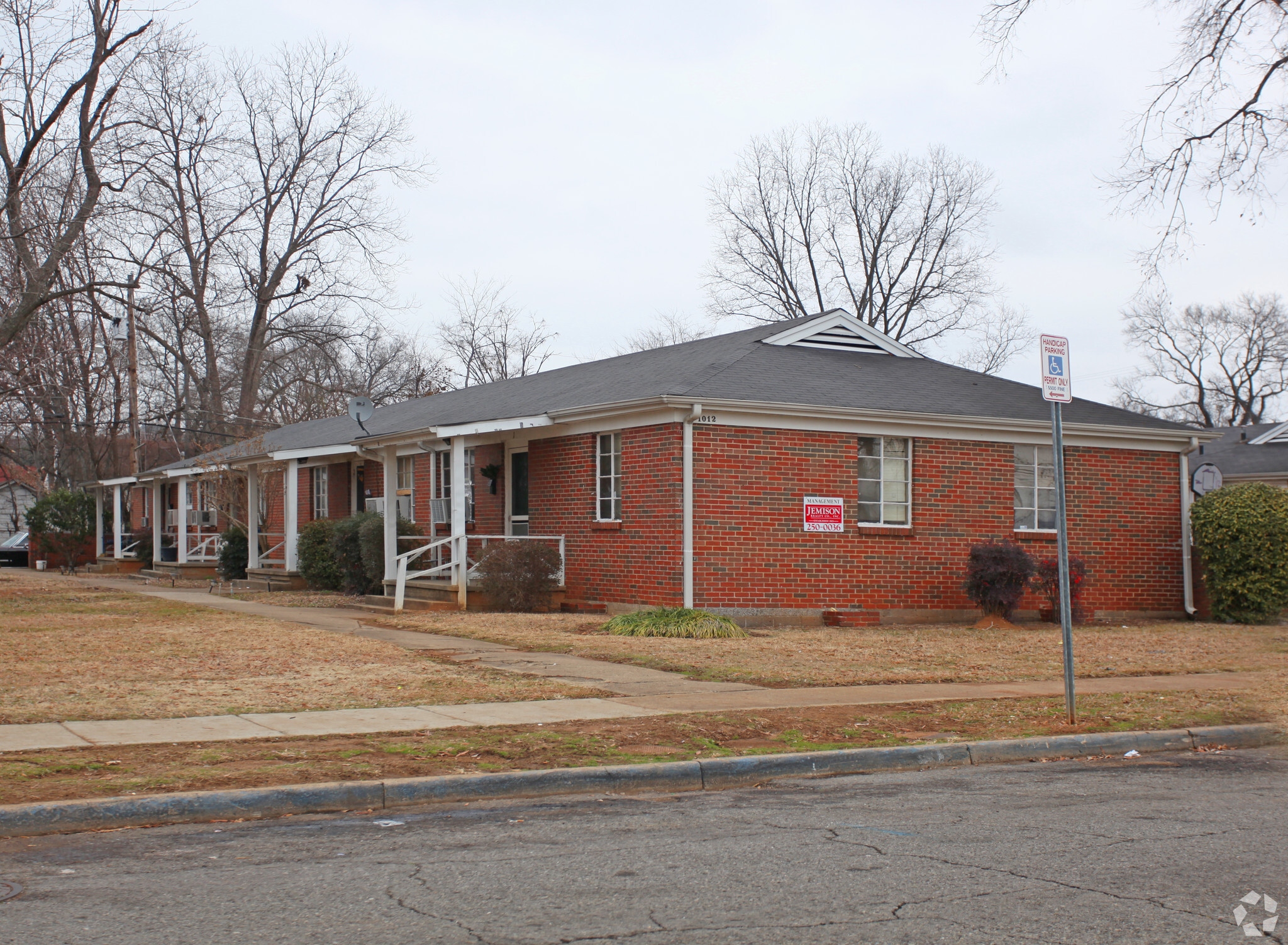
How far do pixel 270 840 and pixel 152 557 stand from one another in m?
32.1

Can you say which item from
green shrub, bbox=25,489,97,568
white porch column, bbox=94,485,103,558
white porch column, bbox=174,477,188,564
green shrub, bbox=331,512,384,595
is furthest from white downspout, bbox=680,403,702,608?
green shrub, bbox=25,489,97,568

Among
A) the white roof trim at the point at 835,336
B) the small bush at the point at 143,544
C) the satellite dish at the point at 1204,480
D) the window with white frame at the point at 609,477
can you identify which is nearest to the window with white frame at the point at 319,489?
the small bush at the point at 143,544

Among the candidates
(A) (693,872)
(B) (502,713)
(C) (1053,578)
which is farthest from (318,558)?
(A) (693,872)

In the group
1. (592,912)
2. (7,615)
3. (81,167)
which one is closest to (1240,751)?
(592,912)

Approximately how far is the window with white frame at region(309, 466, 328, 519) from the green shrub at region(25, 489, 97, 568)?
12649mm

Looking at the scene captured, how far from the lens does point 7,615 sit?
1811 cm

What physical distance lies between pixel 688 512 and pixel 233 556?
16.5 meters

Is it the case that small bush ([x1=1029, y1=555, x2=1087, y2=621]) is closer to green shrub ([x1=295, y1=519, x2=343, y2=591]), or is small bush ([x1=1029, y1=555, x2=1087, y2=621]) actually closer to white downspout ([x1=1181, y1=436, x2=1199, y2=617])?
white downspout ([x1=1181, y1=436, x2=1199, y2=617])

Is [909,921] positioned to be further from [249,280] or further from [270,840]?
[249,280]

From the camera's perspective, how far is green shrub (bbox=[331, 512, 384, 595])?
22.8m

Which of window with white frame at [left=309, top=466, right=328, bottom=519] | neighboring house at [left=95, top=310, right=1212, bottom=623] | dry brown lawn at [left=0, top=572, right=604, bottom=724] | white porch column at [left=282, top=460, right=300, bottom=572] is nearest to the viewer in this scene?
dry brown lawn at [left=0, top=572, right=604, bottom=724]

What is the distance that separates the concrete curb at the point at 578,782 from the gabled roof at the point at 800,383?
8933 millimetres

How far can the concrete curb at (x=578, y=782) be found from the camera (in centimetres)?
610

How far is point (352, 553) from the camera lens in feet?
75.2
